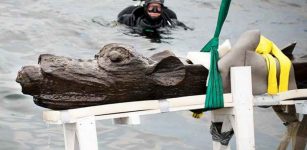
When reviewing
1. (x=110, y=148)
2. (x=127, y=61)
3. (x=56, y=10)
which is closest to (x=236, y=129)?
(x=127, y=61)

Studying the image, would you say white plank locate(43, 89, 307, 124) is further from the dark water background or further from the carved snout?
the dark water background

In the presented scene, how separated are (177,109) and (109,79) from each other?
44 centimetres

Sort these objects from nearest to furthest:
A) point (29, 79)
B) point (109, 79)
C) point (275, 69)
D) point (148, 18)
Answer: point (29, 79)
point (109, 79)
point (275, 69)
point (148, 18)

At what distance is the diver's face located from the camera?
473 inches

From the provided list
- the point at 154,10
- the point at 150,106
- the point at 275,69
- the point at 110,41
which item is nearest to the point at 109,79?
the point at 150,106

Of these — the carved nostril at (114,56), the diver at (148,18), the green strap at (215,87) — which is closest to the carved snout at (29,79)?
the carved nostril at (114,56)

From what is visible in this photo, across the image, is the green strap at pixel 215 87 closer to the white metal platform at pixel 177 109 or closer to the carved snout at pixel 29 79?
the white metal platform at pixel 177 109

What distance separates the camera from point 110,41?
35.6ft

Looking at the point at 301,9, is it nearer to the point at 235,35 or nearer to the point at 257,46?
the point at 235,35

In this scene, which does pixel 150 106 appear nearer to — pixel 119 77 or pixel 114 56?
pixel 119 77

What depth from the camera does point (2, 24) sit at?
1139 centimetres

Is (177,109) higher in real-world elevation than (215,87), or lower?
lower

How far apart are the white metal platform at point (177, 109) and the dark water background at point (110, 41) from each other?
2.05 meters

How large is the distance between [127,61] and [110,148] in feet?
7.81
